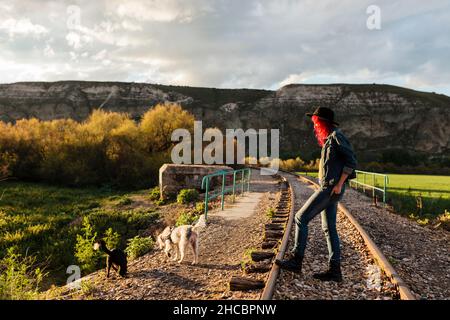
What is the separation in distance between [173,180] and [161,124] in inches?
602

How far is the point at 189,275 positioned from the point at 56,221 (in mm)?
11722

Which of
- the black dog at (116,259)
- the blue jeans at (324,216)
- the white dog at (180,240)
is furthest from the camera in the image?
the white dog at (180,240)

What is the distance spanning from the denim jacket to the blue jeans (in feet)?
0.47

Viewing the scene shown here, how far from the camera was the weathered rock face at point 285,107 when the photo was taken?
79.8m

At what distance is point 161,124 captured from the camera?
3186 cm

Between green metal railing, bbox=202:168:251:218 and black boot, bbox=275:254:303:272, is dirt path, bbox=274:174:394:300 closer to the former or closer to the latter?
black boot, bbox=275:254:303:272

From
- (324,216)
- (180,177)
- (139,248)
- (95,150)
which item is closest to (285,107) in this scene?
(95,150)

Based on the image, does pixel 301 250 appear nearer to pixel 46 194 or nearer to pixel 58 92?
pixel 46 194

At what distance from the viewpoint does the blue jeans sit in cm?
456

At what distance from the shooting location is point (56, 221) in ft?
49.4

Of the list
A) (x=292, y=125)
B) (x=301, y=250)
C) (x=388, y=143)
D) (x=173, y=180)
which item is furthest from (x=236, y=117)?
(x=301, y=250)

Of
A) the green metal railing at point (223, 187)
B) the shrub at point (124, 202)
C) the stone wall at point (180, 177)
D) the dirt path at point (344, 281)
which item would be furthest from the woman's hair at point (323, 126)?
the shrub at point (124, 202)

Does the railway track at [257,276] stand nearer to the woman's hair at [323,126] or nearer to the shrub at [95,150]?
the woman's hair at [323,126]

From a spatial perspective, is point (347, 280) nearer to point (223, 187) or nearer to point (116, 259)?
point (116, 259)
